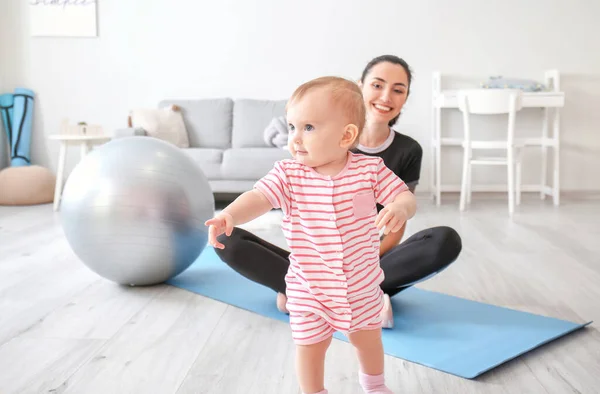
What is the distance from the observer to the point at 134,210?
234 cm

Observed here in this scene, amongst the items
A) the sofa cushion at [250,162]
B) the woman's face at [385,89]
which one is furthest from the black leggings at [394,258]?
the sofa cushion at [250,162]

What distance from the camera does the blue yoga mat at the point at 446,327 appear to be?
71.5 inches

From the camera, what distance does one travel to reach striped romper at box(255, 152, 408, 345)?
1374 mm

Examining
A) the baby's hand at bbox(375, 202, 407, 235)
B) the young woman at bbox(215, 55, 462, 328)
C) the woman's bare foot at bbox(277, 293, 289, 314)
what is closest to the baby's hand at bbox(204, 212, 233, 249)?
the baby's hand at bbox(375, 202, 407, 235)

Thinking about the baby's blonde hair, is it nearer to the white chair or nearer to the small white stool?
the white chair

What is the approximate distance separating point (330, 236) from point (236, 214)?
202 millimetres

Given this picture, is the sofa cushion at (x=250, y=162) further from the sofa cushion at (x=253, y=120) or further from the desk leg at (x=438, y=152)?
the desk leg at (x=438, y=152)

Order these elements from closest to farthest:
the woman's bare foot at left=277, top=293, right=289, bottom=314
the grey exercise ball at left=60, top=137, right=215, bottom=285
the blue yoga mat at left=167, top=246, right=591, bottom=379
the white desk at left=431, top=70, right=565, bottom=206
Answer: the blue yoga mat at left=167, top=246, right=591, bottom=379
the woman's bare foot at left=277, top=293, right=289, bottom=314
the grey exercise ball at left=60, top=137, right=215, bottom=285
the white desk at left=431, top=70, right=565, bottom=206

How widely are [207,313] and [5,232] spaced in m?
2.08

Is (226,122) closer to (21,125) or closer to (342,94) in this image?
(21,125)

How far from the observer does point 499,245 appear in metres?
3.40

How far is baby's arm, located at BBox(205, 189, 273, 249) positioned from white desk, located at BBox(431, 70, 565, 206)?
3.78 meters

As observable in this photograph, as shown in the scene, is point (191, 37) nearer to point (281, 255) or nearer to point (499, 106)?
point (499, 106)

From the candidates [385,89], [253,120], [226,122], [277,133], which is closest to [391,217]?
[385,89]
